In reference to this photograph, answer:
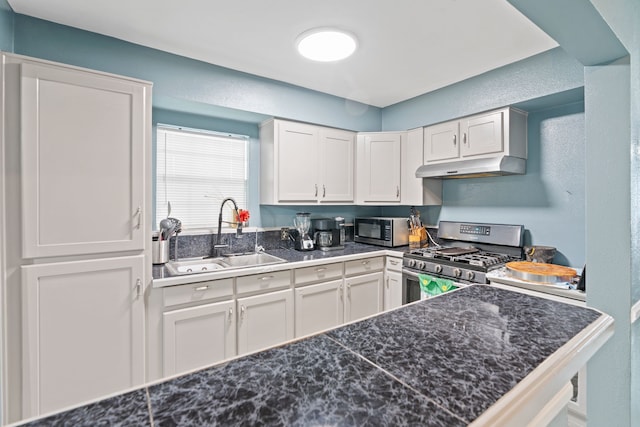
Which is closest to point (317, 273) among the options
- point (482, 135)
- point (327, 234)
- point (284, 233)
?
point (327, 234)

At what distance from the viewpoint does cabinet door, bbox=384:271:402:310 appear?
2871mm

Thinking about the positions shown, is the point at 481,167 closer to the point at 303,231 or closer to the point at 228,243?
the point at 303,231

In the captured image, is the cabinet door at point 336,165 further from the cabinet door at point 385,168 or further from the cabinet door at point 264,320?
the cabinet door at point 264,320

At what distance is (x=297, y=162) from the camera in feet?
9.59

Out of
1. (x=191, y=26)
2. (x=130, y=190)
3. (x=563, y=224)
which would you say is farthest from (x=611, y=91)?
(x=130, y=190)

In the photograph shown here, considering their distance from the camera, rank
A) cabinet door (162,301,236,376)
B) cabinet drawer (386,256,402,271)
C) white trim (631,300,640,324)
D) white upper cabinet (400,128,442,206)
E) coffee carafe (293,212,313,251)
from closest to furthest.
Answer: white trim (631,300,640,324)
cabinet door (162,301,236,376)
cabinet drawer (386,256,402,271)
coffee carafe (293,212,313,251)
white upper cabinet (400,128,442,206)

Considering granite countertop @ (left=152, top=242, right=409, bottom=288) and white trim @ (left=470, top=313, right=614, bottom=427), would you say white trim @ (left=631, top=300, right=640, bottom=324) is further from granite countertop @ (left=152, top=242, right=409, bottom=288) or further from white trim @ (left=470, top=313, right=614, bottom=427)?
granite countertop @ (left=152, top=242, right=409, bottom=288)

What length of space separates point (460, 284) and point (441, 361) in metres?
1.88

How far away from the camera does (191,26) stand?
1946mm

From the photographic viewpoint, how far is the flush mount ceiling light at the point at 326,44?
197cm

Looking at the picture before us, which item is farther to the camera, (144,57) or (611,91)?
(144,57)

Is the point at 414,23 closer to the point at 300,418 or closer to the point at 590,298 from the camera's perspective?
the point at 590,298

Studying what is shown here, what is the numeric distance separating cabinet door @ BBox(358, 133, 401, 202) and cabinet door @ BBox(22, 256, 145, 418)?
2.28m

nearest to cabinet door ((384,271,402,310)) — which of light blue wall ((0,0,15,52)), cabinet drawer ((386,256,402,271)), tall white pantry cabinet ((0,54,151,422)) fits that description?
cabinet drawer ((386,256,402,271))
